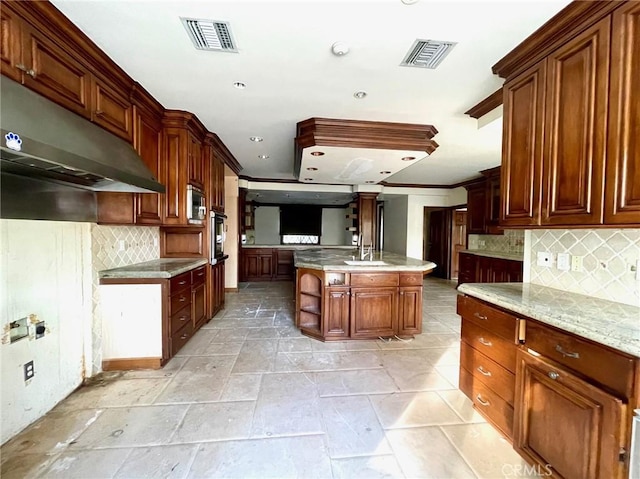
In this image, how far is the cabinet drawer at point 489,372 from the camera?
5.37 ft

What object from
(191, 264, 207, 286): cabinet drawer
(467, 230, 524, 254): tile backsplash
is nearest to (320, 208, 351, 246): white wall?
(467, 230, 524, 254): tile backsplash

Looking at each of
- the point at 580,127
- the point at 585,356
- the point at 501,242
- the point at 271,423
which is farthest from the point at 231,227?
the point at 501,242

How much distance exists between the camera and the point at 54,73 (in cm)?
161

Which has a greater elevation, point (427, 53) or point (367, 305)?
point (427, 53)

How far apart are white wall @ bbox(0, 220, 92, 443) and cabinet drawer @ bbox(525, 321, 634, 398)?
3118 millimetres

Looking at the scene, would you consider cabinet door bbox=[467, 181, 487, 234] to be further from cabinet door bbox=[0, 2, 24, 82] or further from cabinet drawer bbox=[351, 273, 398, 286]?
cabinet door bbox=[0, 2, 24, 82]

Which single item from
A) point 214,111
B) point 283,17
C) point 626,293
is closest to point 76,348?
point 214,111

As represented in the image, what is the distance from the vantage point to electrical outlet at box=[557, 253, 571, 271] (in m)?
1.84

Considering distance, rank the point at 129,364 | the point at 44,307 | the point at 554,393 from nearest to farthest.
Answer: the point at 554,393 < the point at 44,307 < the point at 129,364

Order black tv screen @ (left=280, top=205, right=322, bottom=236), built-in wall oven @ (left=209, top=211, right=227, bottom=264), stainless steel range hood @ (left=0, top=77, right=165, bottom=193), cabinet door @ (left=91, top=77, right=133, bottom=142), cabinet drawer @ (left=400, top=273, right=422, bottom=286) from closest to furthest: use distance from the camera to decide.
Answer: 1. stainless steel range hood @ (left=0, top=77, right=165, bottom=193)
2. cabinet door @ (left=91, top=77, right=133, bottom=142)
3. cabinet drawer @ (left=400, top=273, right=422, bottom=286)
4. built-in wall oven @ (left=209, top=211, right=227, bottom=264)
5. black tv screen @ (left=280, top=205, right=322, bottom=236)

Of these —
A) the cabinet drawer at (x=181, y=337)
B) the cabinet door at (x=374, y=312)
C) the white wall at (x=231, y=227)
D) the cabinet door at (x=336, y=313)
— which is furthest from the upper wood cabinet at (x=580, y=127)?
the white wall at (x=231, y=227)

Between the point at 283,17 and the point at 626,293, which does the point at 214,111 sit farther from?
the point at 626,293

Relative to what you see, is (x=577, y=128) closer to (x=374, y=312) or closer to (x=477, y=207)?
(x=374, y=312)

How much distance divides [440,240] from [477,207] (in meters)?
1.98
